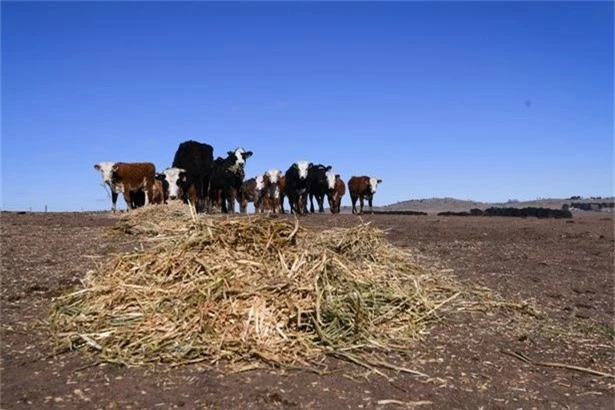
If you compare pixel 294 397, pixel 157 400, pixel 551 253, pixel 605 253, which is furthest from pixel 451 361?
pixel 605 253


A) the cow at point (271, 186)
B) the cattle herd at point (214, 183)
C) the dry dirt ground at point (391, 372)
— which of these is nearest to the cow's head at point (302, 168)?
the cattle herd at point (214, 183)

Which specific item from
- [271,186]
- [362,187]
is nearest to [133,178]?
[271,186]

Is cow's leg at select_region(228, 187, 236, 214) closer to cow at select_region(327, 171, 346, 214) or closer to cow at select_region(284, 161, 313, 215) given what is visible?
cow at select_region(284, 161, 313, 215)

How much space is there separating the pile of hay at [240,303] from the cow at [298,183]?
739 inches

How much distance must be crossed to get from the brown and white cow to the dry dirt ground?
42.9 ft

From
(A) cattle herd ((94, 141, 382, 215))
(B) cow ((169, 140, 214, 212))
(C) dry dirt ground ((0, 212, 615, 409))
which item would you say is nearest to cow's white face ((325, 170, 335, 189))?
(A) cattle herd ((94, 141, 382, 215))

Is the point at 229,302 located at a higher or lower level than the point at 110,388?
higher

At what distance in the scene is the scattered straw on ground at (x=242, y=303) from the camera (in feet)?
15.4

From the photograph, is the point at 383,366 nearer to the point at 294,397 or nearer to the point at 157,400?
the point at 294,397

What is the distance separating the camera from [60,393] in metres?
3.89

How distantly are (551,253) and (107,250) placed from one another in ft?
25.4

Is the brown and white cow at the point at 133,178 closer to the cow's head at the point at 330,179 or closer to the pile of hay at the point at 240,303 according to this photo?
the cow's head at the point at 330,179

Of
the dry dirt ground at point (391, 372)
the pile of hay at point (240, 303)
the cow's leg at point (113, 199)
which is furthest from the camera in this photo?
the cow's leg at point (113, 199)

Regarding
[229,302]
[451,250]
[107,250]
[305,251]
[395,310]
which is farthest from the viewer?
[451,250]
